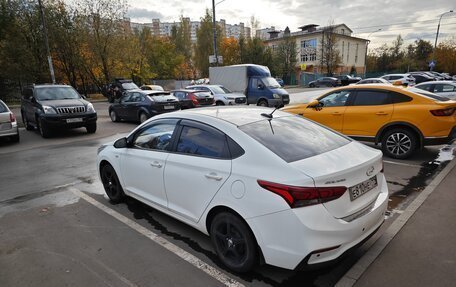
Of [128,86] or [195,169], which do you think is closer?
[195,169]

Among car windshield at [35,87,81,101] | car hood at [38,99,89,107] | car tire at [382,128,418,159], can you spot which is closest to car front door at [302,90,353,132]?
car tire at [382,128,418,159]

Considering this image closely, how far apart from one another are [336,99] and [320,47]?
61845 mm

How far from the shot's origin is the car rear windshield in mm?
2887

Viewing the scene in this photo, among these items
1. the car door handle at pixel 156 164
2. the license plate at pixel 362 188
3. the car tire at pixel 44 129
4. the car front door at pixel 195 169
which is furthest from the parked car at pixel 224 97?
the license plate at pixel 362 188

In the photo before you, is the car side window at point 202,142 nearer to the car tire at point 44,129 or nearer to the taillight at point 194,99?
the car tire at point 44,129

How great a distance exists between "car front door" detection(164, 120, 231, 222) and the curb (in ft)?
4.82

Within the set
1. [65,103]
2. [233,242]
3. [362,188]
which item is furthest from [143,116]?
[362,188]

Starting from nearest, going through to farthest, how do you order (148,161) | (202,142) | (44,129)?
(202,142) → (148,161) → (44,129)

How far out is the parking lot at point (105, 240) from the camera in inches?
116

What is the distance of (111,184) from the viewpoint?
481 cm

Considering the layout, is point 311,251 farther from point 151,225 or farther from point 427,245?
point 151,225

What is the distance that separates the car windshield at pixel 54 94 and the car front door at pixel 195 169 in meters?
9.57

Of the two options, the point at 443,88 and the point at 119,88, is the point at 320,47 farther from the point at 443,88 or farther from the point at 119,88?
the point at 443,88

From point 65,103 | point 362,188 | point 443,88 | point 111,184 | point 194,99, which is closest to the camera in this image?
point 362,188
